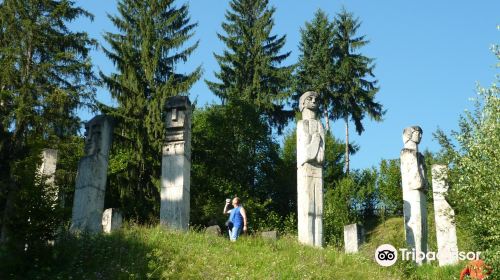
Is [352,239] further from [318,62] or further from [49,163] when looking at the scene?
[318,62]

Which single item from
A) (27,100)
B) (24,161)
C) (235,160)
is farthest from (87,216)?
(235,160)

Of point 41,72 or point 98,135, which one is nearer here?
point 98,135

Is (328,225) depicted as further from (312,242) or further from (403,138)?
(312,242)

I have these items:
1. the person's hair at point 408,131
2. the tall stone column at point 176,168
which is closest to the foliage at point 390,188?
the person's hair at point 408,131

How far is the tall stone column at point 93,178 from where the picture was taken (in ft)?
56.7

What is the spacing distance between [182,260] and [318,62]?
32.2 m

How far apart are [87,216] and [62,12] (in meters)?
12.3

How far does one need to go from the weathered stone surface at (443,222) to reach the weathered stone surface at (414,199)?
0.51 m

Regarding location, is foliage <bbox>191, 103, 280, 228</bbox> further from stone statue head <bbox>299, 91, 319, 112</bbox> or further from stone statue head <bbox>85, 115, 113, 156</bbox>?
stone statue head <bbox>299, 91, 319, 112</bbox>

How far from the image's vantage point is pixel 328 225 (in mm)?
38438

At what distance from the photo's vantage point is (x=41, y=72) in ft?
83.9

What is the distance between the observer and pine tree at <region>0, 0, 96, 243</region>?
80.3 feet

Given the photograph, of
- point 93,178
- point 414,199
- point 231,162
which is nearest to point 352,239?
point 414,199

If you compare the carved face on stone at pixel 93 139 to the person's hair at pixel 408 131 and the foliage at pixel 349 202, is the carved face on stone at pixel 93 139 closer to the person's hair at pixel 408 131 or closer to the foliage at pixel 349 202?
the person's hair at pixel 408 131
